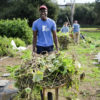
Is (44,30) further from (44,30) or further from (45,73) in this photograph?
(45,73)

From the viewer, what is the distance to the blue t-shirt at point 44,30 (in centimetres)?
364

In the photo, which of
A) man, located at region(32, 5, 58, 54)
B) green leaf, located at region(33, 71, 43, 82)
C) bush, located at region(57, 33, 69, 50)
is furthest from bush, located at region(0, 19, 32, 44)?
green leaf, located at region(33, 71, 43, 82)

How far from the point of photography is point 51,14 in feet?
66.1

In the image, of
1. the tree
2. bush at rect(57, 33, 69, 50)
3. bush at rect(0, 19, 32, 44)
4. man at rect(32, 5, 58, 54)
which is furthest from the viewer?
the tree

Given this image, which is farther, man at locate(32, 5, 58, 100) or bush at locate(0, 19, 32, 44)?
bush at locate(0, 19, 32, 44)

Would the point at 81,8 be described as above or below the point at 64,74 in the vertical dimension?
above

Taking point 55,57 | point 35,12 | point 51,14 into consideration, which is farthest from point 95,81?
point 51,14

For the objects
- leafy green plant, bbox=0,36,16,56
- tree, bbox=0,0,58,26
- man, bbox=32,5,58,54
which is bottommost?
leafy green plant, bbox=0,36,16,56

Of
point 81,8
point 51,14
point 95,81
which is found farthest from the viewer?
point 81,8

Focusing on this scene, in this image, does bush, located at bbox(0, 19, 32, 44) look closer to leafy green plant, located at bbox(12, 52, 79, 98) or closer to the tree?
the tree

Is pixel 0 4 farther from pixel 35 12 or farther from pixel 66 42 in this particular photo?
pixel 66 42

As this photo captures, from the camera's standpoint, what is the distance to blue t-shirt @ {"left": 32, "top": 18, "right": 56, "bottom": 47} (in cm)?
364

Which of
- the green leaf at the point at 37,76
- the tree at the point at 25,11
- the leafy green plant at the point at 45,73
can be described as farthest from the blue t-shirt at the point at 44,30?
the tree at the point at 25,11

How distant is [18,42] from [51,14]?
11214 millimetres
